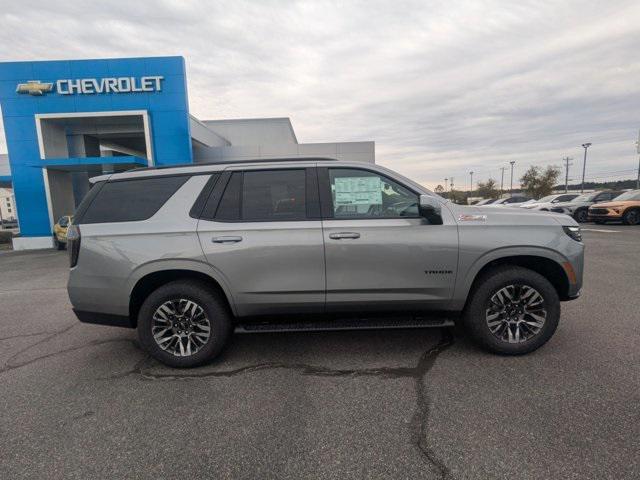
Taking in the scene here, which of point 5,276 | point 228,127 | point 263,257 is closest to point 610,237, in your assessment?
point 263,257

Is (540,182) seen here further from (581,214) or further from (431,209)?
(431,209)

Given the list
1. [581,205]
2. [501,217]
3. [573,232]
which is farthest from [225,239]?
[581,205]

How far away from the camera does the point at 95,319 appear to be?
3.36 metres

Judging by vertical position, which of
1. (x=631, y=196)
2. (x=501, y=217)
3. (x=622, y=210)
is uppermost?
(x=501, y=217)

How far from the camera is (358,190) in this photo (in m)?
3.44

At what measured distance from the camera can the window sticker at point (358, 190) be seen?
340 centimetres

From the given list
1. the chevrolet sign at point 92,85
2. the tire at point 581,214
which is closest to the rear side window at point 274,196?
the chevrolet sign at point 92,85

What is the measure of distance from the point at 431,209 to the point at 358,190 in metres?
0.74

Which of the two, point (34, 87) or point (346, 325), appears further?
point (34, 87)

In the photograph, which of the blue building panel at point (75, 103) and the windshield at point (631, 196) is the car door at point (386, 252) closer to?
the blue building panel at point (75, 103)

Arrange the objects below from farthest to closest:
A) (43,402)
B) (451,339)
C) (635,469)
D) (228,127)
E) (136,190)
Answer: (228,127)
(451,339)
(136,190)
(43,402)
(635,469)

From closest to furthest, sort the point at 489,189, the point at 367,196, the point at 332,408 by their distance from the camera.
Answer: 1. the point at 332,408
2. the point at 367,196
3. the point at 489,189

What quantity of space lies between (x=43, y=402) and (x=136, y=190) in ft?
6.51

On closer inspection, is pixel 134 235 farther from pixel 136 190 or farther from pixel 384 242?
pixel 384 242
